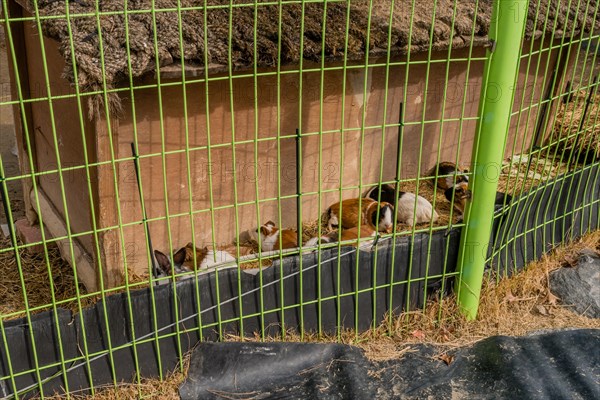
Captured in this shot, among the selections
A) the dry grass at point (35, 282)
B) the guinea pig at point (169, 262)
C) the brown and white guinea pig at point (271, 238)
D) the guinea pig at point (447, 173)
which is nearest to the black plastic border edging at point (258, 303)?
the guinea pig at point (169, 262)

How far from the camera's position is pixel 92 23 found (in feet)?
12.6

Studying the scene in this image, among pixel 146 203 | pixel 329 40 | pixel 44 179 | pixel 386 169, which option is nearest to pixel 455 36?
pixel 329 40

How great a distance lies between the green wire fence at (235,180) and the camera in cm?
374

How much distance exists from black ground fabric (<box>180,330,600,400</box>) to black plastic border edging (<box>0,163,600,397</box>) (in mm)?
170

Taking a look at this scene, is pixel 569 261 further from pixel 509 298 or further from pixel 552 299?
pixel 509 298

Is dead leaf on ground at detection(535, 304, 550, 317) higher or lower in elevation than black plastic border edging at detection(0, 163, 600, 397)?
lower

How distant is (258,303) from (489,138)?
67.1 inches

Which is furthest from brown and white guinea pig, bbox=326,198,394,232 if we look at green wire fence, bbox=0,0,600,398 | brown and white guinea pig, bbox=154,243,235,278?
brown and white guinea pig, bbox=154,243,235,278

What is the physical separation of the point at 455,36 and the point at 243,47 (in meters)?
1.82

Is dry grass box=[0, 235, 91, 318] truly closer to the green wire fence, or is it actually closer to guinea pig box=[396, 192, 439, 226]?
the green wire fence

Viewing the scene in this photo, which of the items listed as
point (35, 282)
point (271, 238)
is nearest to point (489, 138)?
point (271, 238)

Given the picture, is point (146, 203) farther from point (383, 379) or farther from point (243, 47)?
point (383, 379)

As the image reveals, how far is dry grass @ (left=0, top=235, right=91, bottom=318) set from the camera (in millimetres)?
5203

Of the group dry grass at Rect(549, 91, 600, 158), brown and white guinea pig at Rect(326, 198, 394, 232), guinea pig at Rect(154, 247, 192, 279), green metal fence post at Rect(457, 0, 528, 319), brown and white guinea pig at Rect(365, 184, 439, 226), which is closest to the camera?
green metal fence post at Rect(457, 0, 528, 319)
